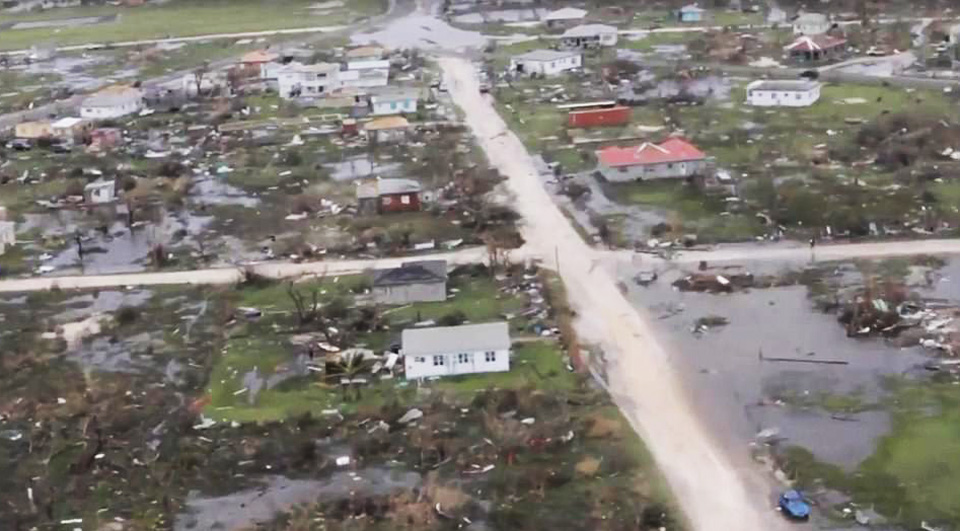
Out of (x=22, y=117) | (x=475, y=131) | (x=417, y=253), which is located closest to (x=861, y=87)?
(x=475, y=131)

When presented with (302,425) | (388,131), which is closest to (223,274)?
(302,425)

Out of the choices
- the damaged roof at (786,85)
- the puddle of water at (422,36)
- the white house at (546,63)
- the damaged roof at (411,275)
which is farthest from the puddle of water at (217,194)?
the puddle of water at (422,36)

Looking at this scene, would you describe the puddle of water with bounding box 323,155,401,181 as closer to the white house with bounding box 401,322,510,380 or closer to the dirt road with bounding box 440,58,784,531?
the dirt road with bounding box 440,58,784,531

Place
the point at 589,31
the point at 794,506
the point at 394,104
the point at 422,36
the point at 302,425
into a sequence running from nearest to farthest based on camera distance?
the point at 794,506, the point at 302,425, the point at 394,104, the point at 589,31, the point at 422,36

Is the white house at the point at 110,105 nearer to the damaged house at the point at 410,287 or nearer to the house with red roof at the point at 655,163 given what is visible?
the house with red roof at the point at 655,163

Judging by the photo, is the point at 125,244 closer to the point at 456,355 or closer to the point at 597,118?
the point at 456,355

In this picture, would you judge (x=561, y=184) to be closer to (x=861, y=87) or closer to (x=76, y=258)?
(x=76, y=258)
